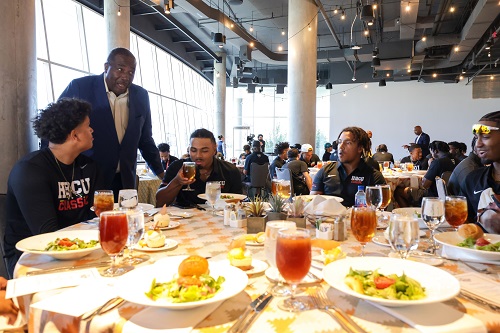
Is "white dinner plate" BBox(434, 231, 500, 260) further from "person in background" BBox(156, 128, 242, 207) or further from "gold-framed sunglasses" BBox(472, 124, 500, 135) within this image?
"person in background" BBox(156, 128, 242, 207)

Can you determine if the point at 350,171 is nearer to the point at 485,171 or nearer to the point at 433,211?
the point at 485,171

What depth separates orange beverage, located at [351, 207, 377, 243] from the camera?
140 cm

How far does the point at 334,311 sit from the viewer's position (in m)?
0.97

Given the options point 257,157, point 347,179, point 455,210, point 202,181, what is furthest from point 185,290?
point 257,157

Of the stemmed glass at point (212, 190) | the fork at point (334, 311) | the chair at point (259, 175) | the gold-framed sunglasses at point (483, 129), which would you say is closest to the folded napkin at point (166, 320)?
the fork at point (334, 311)

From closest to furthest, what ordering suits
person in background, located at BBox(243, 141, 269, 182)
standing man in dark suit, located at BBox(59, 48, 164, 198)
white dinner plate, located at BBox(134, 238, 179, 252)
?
white dinner plate, located at BBox(134, 238, 179, 252)
standing man in dark suit, located at BBox(59, 48, 164, 198)
person in background, located at BBox(243, 141, 269, 182)

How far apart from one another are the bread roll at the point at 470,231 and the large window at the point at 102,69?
3.23 metres

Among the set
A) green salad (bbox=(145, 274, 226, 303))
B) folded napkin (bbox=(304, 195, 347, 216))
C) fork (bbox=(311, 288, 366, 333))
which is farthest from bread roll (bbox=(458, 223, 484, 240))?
green salad (bbox=(145, 274, 226, 303))

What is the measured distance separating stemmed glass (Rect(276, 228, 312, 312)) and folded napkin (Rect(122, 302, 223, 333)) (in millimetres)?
199

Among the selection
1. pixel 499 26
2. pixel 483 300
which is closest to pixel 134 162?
pixel 483 300

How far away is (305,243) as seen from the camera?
1.03m

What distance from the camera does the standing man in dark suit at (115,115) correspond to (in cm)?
296

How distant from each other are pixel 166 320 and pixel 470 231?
1261mm

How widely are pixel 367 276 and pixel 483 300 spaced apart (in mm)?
312
